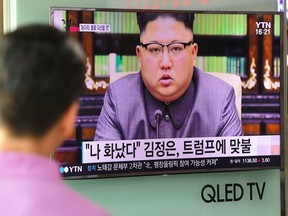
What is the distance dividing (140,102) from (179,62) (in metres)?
0.31

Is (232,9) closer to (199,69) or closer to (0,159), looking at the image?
(199,69)

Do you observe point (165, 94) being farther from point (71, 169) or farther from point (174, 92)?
point (71, 169)

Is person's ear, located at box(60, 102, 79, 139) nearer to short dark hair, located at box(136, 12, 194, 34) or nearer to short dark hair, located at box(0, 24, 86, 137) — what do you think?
short dark hair, located at box(0, 24, 86, 137)

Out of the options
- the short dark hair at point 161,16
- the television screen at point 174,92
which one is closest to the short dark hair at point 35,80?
the television screen at point 174,92

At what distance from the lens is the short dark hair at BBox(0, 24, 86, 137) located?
0.97 m

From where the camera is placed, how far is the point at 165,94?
3.07 metres

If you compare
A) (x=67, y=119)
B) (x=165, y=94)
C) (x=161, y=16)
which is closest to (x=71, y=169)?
(x=165, y=94)

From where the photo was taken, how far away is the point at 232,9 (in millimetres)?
3213

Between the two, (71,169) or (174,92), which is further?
(174,92)

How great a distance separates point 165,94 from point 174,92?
0.05m

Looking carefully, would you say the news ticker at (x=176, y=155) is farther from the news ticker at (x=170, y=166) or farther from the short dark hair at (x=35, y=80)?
the short dark hair at (x=35, y=80)

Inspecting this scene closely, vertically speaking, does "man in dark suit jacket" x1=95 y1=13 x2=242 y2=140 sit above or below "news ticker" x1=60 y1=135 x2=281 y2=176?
above

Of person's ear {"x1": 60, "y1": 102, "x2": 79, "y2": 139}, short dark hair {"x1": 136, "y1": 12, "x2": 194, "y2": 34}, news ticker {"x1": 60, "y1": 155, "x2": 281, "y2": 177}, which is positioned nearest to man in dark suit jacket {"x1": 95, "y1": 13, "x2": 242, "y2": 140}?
A: short dark hair {"x1": 136, "y1": 12, "x2": 194, "y2": 34}

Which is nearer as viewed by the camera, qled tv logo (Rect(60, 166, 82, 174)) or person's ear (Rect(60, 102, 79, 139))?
person's ear (Rect(60, 102, 79, 139))
